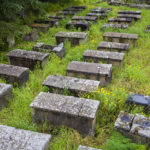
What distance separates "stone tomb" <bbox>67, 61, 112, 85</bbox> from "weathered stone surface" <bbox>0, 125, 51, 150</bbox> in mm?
2520

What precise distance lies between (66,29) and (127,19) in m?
3.50

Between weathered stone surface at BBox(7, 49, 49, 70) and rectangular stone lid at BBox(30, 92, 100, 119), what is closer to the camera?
rectangular stone lid at BBox(30, 92, 100, 119)

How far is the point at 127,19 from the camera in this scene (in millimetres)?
10469

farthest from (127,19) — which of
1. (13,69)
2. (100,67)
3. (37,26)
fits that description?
(13,69)

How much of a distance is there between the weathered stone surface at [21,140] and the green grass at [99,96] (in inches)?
16.6

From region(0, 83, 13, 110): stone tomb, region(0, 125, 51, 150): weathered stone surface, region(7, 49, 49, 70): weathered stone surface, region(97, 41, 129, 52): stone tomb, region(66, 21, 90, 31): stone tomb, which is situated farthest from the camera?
region(66, 21, 90, 31): stone tomb

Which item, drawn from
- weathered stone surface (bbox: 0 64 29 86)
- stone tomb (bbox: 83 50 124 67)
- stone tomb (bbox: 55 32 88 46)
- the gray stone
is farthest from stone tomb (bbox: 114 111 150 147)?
the gray stone

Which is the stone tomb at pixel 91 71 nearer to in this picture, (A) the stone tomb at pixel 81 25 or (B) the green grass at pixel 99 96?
(B) the green grass at pixel 99 96

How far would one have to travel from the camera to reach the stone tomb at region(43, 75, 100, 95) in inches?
170

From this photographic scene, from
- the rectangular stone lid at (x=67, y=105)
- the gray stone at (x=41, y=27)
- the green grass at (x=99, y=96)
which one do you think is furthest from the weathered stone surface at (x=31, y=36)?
the rectangular stone lid at (x=67, y=105)

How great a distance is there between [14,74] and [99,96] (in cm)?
231

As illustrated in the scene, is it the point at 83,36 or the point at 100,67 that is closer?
the point at 100,67

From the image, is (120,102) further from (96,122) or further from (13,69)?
(13,69)

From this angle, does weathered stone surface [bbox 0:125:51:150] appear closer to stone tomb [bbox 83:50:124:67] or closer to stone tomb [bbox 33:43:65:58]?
stone tomb [bbox 83:50:124:67]
